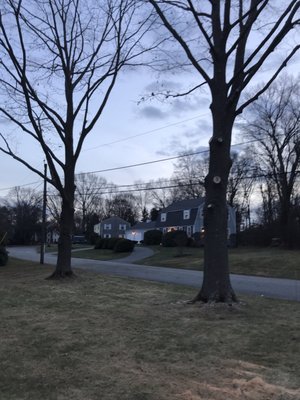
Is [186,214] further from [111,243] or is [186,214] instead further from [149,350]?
[149,350]

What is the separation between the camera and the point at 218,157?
405 inches

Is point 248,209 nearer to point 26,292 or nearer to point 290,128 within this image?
point 290,128

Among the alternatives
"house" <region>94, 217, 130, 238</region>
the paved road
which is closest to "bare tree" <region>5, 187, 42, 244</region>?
"house" <region>94, 217, 130, 238</region>

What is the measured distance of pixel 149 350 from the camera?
646cm

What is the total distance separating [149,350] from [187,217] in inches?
2594

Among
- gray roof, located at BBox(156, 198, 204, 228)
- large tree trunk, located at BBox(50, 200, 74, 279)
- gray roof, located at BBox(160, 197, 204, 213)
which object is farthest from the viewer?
gray roof, located at BBox(160, 197, 204, 213)

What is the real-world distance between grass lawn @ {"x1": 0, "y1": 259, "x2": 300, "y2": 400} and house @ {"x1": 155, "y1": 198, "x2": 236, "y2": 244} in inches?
2280

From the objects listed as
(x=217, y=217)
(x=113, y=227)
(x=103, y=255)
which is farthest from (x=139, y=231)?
(x=217, y=217)

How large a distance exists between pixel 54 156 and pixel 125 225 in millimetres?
87786

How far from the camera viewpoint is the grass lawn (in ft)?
16.3

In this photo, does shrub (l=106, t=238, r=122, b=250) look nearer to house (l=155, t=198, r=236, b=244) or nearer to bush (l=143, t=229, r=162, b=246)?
bush (l=143, t=229, r=162, b=246)

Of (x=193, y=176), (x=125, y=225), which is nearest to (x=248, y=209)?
(x=193, y=176)

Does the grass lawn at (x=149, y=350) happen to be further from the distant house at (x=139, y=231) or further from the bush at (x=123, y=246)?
the distant house at (x=139, y=231)

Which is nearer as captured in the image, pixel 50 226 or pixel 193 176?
pixel 193 176
